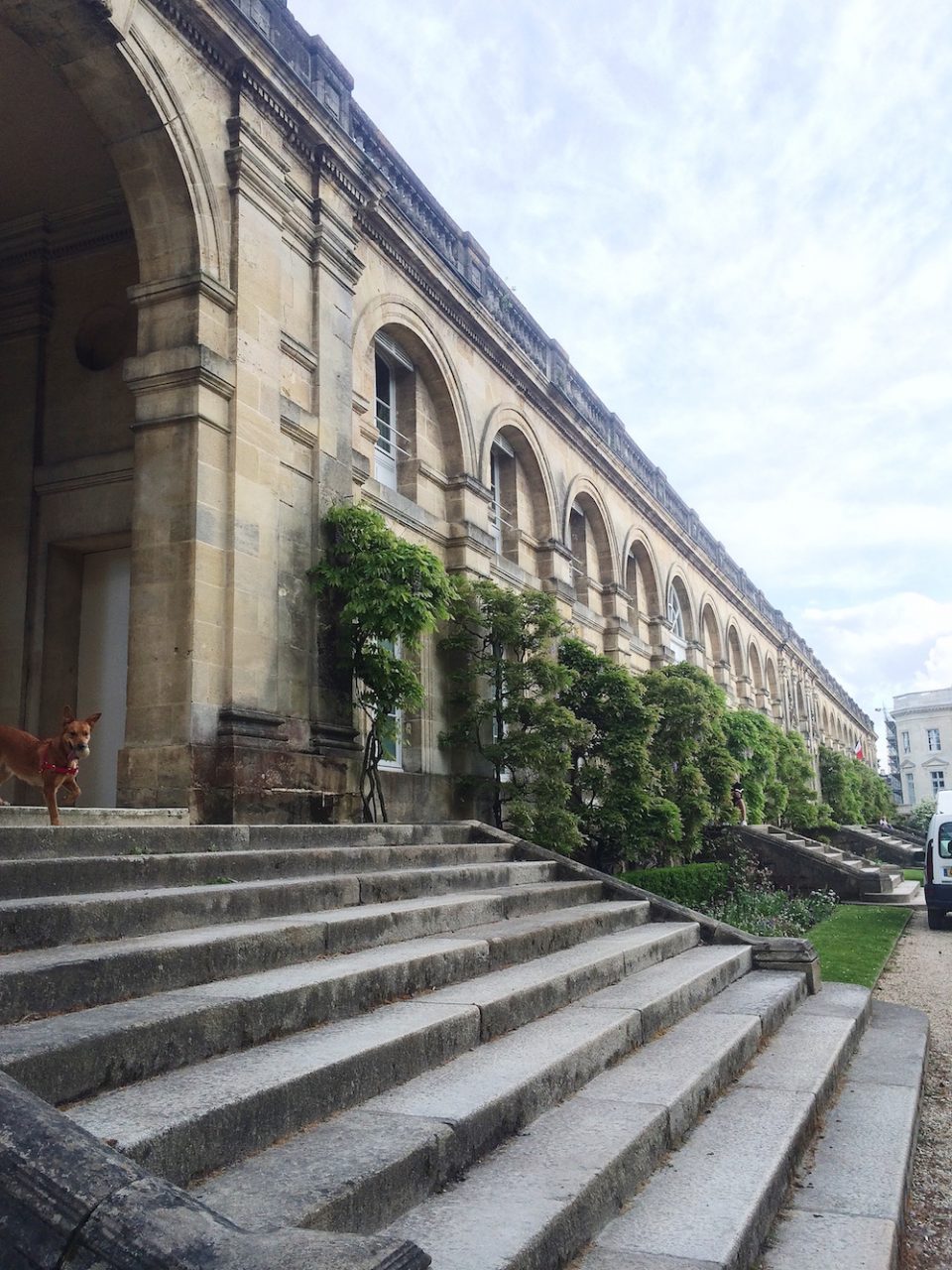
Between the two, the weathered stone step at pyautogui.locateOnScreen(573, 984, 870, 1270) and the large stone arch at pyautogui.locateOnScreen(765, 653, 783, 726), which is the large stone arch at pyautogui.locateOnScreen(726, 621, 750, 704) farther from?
the weathered stone step at pyautogui.locateOnScreen(573, 984, 870, 1270)

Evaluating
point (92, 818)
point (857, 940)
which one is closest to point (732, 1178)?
point (92, 818)

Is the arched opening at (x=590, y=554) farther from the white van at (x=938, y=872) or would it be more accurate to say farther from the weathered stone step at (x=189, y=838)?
the weathered stone step at (x=189, y=838)

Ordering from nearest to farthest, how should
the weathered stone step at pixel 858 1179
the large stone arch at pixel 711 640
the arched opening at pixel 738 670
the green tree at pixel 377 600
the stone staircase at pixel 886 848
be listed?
the weathered stone step at pixel 858 1179, the green tree at pixel 377 600, the large stone arch at pixel 711 640, the stone staircase at pixel 886 848, the arched opening at pixel 738 670

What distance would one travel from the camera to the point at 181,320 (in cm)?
900

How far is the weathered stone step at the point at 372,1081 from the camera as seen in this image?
2.63 m

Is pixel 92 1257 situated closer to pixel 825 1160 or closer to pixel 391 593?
pixel 825 1160

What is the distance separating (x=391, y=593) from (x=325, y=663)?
41.1 inches

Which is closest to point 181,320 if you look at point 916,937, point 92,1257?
point 92,1257

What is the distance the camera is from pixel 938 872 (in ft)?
50.0

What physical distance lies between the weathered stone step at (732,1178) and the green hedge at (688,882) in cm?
879

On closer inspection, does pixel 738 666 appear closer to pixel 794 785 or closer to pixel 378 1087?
pixel 794 785

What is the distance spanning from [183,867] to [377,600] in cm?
482

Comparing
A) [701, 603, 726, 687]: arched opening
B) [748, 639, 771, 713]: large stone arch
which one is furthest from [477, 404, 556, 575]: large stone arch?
[748, 639, 771, 713]: large stone arch

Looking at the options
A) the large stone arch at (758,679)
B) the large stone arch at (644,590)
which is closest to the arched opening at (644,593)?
the large stone arch at (644,590)
